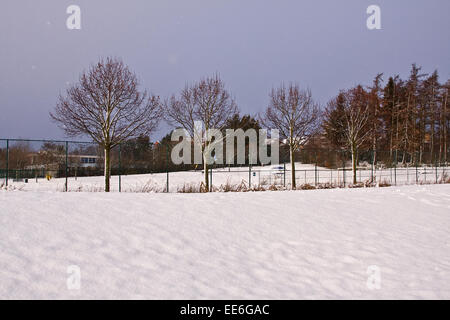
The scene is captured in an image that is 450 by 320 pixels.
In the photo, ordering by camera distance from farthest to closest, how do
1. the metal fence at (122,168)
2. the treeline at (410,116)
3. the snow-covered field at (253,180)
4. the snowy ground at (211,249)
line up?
1. the treeline at (410,116)
2. the snow-covered field at (253,180)
3. the metal fence at (122,168)
4. the snowy ground at (211,249)

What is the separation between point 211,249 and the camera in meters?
5.15

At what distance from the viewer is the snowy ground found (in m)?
3.78

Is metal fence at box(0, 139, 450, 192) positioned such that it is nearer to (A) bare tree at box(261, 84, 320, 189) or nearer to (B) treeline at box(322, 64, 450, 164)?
(A) bare tree at box(261, 84, 320, 189)

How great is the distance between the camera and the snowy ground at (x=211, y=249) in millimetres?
3783

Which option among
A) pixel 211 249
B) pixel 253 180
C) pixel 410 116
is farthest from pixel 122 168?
pixel 410 116

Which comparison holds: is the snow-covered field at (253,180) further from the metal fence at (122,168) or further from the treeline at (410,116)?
the treeline at (410,116)

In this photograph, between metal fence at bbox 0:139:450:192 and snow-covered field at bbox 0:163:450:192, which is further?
snow-covered field at bbox 0:163:450:192

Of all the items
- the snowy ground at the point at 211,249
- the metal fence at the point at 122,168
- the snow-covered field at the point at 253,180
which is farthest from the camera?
the snow-covered field at the point at 253,180

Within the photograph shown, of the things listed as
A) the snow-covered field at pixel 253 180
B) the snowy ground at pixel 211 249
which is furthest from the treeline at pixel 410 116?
the snowy ground at pixel 211 249

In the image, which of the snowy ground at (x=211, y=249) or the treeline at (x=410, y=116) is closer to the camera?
the snowy ground at (x=211, y=249)

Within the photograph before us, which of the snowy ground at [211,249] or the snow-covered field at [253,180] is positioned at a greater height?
the snow-covered field at [253,180]

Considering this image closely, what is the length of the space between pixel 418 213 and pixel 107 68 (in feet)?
49.0

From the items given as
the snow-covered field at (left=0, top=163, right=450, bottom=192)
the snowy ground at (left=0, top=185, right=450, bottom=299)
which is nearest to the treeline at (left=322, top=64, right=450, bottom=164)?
the snow-covered field at (left=0, top=163, right=450, bottom=192)

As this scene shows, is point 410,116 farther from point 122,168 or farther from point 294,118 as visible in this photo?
point 122,168
